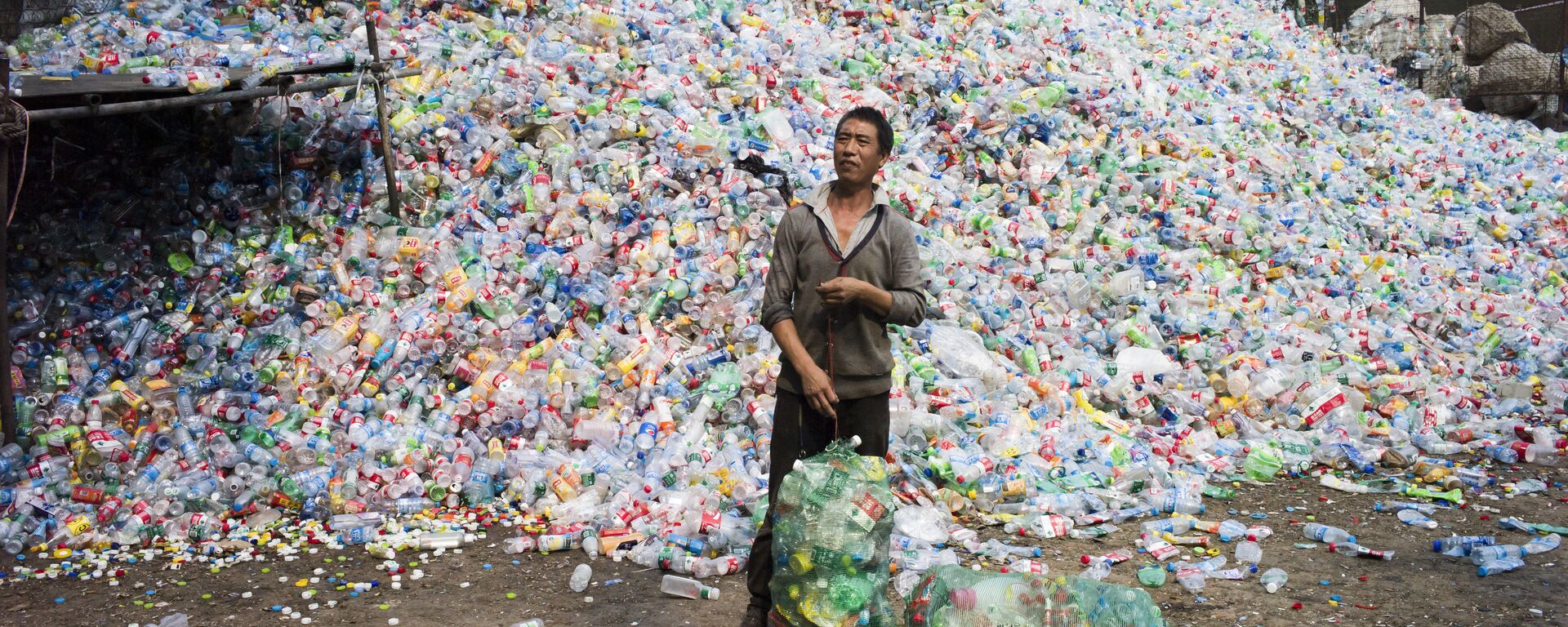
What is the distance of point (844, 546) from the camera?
3098 mm

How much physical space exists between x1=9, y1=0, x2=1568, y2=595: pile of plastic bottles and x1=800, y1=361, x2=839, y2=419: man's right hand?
4.61 ft

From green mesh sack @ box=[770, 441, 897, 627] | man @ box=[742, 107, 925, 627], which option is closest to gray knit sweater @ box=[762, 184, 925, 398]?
man @ box=[742, 107, 925, 627]

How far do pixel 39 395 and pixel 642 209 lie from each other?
3.36 meters

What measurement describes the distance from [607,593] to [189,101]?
3562 mm

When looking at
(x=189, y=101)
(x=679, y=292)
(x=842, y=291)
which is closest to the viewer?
(x=842, y=291)

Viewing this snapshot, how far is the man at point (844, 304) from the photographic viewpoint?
3.21 metres

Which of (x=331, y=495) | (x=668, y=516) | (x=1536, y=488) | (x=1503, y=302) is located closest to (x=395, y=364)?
(x=331, y=495)

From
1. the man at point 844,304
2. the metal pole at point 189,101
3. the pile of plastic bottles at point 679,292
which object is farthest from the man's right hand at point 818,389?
the metal pole at point 189,101

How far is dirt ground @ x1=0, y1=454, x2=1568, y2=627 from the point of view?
153 inches

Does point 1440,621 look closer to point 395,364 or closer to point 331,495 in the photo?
point 331,495

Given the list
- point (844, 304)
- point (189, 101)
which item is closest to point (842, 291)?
point (844, 304)

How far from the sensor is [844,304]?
3152mm

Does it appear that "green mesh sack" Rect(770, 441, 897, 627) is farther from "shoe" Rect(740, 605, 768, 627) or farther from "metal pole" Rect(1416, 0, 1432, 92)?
"metal pole" Rect(1416, 0, 1432, 92)

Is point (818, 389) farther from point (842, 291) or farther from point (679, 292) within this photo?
point (679, 292)
